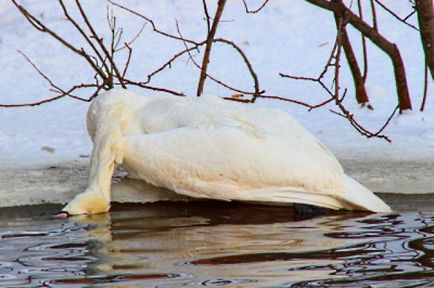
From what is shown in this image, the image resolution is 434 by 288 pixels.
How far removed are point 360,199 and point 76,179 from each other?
63.1 inches

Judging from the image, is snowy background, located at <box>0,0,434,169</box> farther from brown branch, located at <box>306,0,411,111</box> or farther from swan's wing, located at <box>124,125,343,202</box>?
swan's wing, located at <box>124,125,343,202</box>

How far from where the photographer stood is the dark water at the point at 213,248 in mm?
4246

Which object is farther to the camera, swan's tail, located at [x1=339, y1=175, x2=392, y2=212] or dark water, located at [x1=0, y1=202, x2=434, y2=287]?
swan's tail, located at [x1=339, y1=175, x2=392, y2=212]

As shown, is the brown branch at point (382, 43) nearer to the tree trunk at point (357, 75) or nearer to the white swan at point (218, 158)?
the tree trunk at point (357, 75)

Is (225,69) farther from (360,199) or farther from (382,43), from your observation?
(360,199)

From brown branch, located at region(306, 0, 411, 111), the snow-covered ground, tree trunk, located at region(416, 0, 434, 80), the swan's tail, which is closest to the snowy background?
the snow-covered ground

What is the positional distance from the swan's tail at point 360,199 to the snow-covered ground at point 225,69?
3.09 feet

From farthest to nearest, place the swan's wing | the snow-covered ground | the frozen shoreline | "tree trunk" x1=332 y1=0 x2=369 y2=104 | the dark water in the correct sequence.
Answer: "tree trunk" x1=332 y1=0 x2=369 y2=104
the snow-covered ground
the frozen shoreline
the swan's wing
the dark water

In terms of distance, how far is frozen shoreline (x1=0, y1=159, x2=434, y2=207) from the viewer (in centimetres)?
615

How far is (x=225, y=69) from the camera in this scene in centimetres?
1000

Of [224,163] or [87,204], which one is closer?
[224,163]

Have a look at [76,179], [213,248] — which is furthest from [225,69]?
[213,248]

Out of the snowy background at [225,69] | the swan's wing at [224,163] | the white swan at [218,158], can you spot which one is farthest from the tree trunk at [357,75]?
the swan's wing at [224,163]

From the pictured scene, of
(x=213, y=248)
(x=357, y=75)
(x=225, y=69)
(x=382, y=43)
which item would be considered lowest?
(x=213, y=248)
